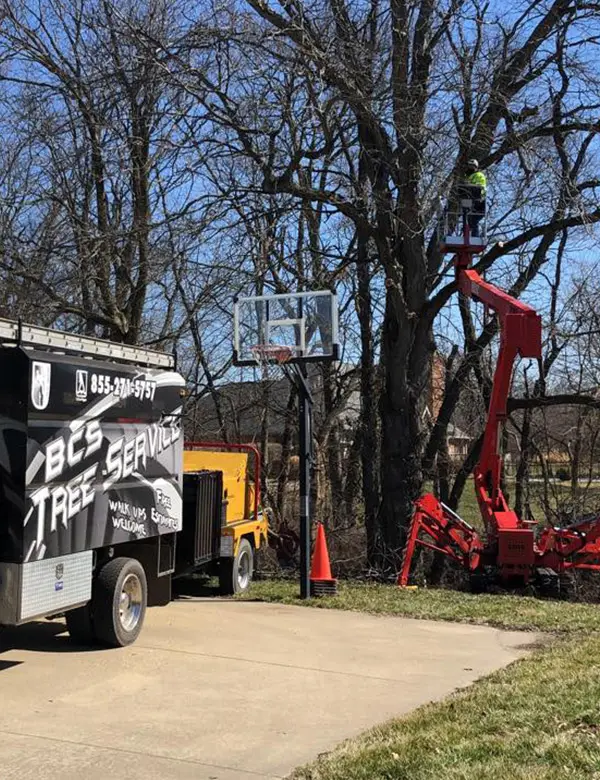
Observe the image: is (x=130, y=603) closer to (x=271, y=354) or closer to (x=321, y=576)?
(x=321, y=576)

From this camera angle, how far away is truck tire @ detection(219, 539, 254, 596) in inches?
458

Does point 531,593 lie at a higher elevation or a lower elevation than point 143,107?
lower

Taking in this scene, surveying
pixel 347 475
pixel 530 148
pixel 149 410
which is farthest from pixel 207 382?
pixel 149 410

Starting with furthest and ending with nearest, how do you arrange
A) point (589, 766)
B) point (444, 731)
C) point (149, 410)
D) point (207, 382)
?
1. point (207, 382)
2. point (149, 410)
3. point (444, 731)
4. point (589, 766)

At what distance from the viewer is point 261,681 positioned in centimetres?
667

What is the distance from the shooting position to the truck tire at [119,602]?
745cm

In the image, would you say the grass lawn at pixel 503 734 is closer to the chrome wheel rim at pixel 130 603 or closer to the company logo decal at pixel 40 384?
the chrome wheel rim at pixel 130 603

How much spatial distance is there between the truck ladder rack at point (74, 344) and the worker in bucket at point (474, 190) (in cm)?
621

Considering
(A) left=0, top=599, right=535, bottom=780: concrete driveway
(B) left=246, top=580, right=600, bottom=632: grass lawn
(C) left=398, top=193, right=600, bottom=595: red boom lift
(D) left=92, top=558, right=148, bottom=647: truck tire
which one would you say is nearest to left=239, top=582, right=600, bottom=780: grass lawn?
(A) left=0, top=599, right=535, bottom=780: concrete driveway

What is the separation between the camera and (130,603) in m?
7.92

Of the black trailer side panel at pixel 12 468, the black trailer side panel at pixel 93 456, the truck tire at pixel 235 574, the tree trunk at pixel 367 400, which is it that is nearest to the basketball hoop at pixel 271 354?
the black trailer side panel at pixel 93 456

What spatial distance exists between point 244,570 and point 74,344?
598cm

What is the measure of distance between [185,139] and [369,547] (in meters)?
8.44

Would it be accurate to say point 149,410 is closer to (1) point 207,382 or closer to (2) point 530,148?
(2) point 530,148
